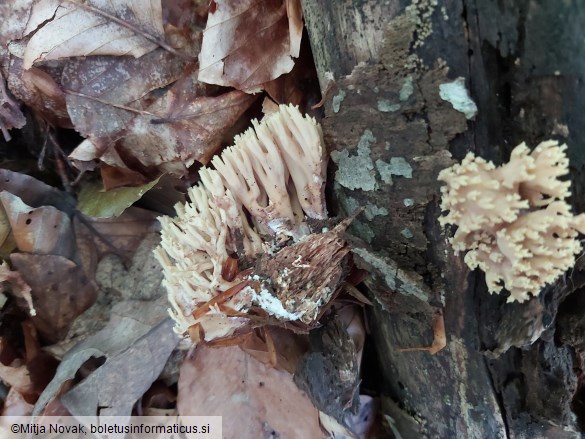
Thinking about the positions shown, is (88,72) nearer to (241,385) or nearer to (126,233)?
(126,233)

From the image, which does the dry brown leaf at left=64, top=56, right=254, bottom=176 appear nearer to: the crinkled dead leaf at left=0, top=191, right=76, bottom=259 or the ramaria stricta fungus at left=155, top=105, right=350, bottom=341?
the crinkled dead leaf at left=0, top=191, right=76, bottom=259

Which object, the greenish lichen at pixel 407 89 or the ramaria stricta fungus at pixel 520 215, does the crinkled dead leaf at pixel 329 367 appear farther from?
the greenish lichen at pixel 407 89

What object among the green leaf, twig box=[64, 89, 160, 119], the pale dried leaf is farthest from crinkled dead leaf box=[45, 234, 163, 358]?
twig box=[64, 89, 160, 119]

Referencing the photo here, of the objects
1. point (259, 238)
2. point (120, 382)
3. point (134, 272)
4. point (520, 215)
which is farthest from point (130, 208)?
point (520, 215)

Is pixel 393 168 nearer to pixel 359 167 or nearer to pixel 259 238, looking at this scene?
pixel 359 167

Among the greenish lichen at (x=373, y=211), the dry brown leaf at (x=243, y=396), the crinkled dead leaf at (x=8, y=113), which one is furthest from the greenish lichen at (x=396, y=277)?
the crinkled dead leaf at (x=8, y=113)
